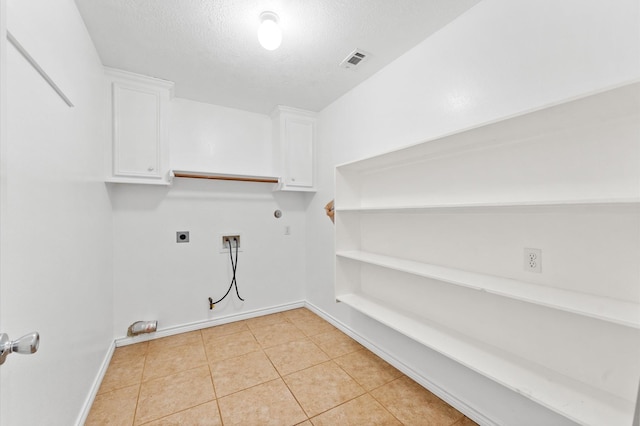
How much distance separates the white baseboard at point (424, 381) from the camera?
1.53 m

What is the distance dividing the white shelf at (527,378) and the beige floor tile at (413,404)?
1.53 feet

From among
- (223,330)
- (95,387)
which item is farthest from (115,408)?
(223,330)

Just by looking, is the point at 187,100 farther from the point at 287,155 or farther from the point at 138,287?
the point at 138,287

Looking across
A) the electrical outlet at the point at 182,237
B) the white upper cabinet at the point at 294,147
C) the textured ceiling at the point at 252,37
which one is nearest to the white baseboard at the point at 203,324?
the electrical outlet at the point at 182,237

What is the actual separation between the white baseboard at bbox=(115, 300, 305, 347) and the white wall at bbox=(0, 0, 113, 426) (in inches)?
24.0

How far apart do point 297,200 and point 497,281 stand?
2427 mm

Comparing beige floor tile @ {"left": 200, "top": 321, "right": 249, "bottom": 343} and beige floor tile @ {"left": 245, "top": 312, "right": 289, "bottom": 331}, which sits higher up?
beige floor tile @ {"left": 245, "top": 312, "right": 289, "bottom": 331}

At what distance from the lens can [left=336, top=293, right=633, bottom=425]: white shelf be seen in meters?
1.01

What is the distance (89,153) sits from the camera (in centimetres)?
176

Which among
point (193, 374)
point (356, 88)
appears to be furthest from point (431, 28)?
point (193, 374)

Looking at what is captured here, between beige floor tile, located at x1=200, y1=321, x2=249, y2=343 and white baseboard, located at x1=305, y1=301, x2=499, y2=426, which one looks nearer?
white baseboard, located at x1=305, y1=301, x2=499, y2=426

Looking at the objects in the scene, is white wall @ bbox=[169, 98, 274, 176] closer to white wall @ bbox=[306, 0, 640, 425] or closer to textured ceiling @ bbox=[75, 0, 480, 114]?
textured ceiling @ bbox=[75, 0, 480, 114]

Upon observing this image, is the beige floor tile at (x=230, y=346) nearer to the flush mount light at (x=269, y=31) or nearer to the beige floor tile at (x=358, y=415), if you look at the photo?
the beige floor tile at (x=358, y=415)

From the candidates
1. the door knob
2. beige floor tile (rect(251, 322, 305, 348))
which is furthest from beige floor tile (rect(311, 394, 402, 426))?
the door knob
